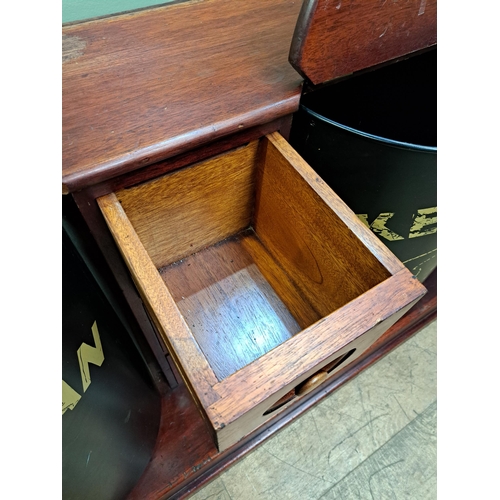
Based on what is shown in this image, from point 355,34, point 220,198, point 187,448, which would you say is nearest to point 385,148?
point 355,34

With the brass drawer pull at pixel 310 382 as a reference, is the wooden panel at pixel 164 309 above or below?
above

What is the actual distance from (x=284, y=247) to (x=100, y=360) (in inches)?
13.3

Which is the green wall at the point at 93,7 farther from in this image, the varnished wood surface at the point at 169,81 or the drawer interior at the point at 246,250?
the drawer interior at the point at 246,250

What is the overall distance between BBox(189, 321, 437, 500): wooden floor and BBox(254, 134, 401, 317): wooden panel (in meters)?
0.47

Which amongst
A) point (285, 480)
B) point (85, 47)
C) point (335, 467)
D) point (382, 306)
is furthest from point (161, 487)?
point (85, 47)

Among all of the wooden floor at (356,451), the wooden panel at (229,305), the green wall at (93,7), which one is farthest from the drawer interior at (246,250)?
the wooden floor at (356,451)

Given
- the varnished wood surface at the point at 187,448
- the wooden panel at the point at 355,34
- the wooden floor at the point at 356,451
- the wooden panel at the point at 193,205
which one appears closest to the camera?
the wooden panel at the point at 355,34

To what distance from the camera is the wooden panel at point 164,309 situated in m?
0.36

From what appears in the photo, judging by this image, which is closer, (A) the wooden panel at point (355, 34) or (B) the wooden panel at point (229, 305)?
(A) the wooden panel at point (355, 34)

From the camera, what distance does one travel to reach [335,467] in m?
0.97

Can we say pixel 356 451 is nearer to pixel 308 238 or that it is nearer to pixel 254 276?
pixel 254 276

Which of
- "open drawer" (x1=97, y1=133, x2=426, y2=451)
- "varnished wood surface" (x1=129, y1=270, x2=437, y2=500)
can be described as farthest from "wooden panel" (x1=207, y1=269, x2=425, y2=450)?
"varnished wood surface" (x1=129, y1=270, x2=437, y2=500)

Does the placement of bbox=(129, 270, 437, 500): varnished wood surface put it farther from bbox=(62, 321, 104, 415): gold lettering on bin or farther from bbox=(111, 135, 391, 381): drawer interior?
bbox=(62, 321, 104, 415): gold lettering on bin

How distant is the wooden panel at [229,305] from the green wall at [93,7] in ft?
1.38
